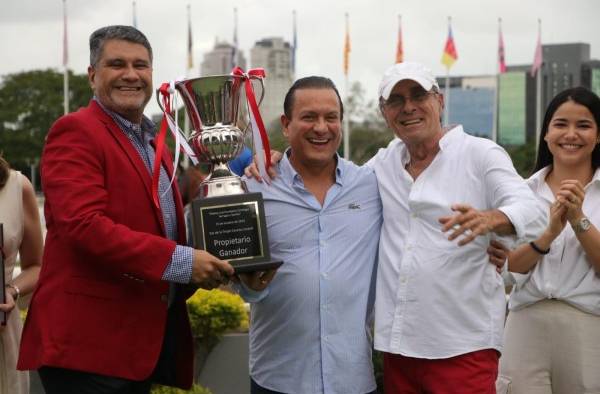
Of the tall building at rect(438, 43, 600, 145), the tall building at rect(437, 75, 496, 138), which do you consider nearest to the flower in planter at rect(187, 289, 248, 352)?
the tall building at rect(438, 43, 600, 145)

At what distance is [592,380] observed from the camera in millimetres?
4414

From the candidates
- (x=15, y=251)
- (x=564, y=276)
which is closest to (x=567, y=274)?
(x=564, y=276)

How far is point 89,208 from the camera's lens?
11.9 feet

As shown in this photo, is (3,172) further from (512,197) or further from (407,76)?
(512,197)

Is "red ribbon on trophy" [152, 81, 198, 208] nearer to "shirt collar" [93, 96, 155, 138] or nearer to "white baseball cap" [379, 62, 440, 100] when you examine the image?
"shirt collar" [93, 96, 155, 138]

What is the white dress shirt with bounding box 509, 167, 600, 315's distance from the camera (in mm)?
4430

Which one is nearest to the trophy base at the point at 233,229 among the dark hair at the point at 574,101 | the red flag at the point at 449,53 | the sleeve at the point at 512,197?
the sleeve at the point at 512,197

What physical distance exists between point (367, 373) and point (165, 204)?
1.11 metres

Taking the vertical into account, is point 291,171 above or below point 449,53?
below

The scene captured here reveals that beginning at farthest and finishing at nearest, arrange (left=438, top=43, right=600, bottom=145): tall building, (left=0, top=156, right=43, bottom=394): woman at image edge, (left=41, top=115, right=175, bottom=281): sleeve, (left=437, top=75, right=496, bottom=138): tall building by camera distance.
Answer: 1. (left=437, top=75, right=496, bottom=138): tall building
2. (left=438, top=43, right=600, bottom=145): tall building
3. (left=0, top=156, right=43, bottom=394): woman at image edge
4. (left=41, top=115, right=175, bottom=281): sleeve

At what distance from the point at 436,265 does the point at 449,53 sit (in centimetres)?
3694

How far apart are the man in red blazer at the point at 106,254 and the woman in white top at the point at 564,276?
154 centimetres

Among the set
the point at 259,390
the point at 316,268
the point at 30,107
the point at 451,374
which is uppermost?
the point at 30,107

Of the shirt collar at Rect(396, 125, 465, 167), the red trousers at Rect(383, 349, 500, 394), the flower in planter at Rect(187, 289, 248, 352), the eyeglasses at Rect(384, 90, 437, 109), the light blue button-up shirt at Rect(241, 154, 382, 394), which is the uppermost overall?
the eyeglasses at Rect(384, 90, 437, 109)
